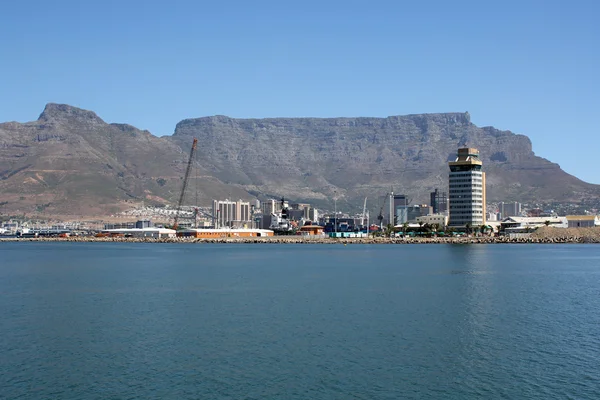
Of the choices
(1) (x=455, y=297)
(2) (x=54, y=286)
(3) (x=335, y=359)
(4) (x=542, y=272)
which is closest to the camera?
(3) (x=335, y=359)

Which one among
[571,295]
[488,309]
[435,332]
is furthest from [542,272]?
[435,332]

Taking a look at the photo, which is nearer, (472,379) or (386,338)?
(472,379)

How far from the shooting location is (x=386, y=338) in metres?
42.3

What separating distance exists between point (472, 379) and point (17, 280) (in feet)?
205

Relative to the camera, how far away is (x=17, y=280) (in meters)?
80.1

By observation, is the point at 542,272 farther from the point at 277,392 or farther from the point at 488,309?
the point at 277,392

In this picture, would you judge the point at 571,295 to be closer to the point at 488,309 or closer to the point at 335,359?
the point at 488,309

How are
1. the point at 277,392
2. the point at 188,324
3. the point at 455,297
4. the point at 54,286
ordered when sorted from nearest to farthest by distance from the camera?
the point at 277,392, the point at 188,324, the point at 455,297, the point at 54,286

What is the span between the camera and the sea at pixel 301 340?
32.2 m

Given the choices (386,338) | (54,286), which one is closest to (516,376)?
(386,338)

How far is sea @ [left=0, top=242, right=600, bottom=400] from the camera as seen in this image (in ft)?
105

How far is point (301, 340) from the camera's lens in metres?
42.0

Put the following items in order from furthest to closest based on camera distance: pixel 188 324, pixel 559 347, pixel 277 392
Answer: pixel 188 324 → pixel 559 347 → pixel 277 392

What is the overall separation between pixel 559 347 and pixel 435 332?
310 inches
